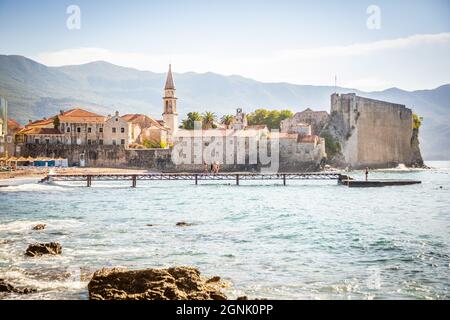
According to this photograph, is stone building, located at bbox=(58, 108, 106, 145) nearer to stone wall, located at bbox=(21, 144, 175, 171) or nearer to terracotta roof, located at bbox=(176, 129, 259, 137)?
stone wall, located at bbox=(21, 144, 175, 171)

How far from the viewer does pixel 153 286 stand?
955 centimetres

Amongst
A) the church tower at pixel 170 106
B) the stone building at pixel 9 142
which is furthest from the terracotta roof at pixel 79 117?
the church tower at pixel 170 106

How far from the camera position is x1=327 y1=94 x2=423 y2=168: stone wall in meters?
85.1

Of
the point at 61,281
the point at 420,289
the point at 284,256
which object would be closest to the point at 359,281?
the point at 420,289

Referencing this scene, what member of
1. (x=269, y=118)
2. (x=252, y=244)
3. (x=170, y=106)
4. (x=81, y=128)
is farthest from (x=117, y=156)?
(x=252, y=244)

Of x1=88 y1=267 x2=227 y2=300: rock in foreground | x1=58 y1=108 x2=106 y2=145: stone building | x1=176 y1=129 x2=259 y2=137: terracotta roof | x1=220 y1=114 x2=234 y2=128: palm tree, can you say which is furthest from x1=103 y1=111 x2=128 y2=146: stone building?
x1=88 y1=267 x2=227 y2=300: rock in foreground

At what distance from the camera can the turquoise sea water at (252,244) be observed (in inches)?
453

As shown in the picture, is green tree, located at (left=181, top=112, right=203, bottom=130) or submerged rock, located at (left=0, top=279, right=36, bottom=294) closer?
submerged rock, located at (left=0, top=279, right=36, bottom=294)

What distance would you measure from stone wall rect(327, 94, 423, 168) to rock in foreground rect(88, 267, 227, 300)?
2966 inches

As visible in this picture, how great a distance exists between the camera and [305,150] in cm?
6806

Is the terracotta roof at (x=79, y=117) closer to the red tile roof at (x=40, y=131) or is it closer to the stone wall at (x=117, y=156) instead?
the red tile roof at (x=40, y=131)

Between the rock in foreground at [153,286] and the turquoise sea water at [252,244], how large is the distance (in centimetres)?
67

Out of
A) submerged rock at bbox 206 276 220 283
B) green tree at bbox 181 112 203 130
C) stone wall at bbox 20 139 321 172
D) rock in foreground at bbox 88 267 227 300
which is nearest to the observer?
rock in foreground at bbox 88 267 227 300
